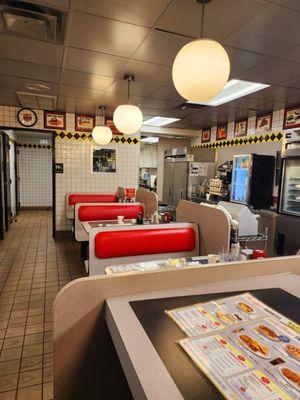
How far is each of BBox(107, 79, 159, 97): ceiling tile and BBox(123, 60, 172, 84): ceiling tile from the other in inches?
6.7

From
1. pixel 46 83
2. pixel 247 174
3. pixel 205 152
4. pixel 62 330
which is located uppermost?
pixel 46 83

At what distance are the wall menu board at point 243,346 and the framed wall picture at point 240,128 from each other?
5.31 meters

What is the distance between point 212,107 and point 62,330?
4.79 meters

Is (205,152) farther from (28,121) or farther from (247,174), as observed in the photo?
(28,121)

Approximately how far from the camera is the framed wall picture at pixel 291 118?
15.3 ft

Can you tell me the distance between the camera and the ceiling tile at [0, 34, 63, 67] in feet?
8.91

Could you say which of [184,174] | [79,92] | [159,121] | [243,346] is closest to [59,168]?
[79,92]

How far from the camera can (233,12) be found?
6.86ft

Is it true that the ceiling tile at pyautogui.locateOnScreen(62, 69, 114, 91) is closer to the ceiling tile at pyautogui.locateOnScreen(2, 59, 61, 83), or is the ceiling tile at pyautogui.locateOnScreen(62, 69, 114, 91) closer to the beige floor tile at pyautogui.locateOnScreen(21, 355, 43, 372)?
the ceiling tile at pyautogui.locateOnScreen(2, 59, 61, 83)

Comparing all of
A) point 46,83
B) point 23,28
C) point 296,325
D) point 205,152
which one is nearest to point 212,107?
point 205,152

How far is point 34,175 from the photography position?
30.4 ft

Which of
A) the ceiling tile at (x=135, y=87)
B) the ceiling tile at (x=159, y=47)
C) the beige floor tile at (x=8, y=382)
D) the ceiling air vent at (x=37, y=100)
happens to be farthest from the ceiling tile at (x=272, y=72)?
the beige floor tile at (x=8, y=382)

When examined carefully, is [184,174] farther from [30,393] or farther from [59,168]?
[30,393]

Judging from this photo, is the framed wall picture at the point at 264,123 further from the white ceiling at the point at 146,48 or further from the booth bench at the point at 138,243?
the booth bench at the point at 138,243
